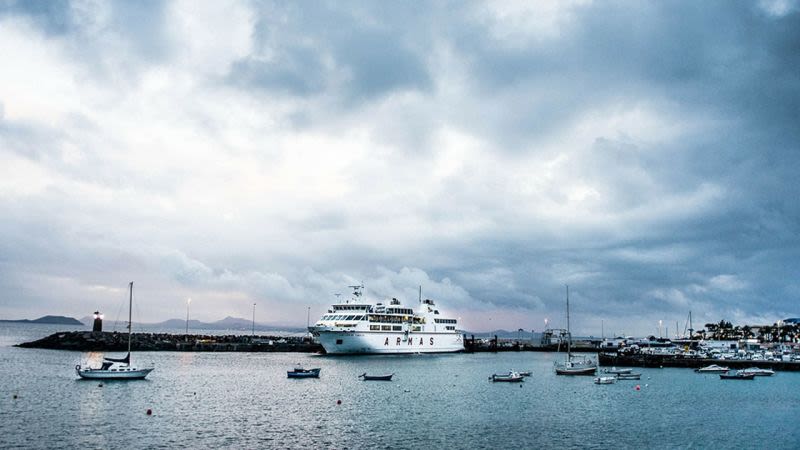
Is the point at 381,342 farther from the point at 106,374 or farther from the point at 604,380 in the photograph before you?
the point at 106,374

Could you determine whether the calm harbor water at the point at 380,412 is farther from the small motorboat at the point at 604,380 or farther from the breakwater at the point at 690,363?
the breakwater at the point at 690,363

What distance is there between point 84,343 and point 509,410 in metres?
102

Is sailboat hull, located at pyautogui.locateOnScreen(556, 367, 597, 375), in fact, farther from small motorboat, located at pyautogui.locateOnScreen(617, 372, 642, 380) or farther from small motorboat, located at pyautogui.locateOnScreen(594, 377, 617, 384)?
small motorboat, located at pyautogui.locateOnScreen(594, 377, 617, 384)

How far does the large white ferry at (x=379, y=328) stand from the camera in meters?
108

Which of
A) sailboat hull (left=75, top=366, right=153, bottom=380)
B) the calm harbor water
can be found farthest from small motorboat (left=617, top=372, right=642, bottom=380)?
sailboat hull (left=75, top=366, right=153, bottom=380)

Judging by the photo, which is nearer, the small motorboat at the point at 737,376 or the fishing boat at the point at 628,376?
the fishing boat at the point at 628,376

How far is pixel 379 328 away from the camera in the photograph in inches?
4449

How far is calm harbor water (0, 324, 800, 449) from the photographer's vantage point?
36.5 metres

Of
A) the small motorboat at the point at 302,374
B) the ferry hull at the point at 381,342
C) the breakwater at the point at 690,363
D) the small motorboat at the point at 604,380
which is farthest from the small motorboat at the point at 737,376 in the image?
the small motorboat at the point at 302,374

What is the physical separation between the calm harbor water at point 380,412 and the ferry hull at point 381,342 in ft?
97.7

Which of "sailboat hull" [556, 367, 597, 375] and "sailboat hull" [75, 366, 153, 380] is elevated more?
"sailboat hull" [75, 366, 153, 380]

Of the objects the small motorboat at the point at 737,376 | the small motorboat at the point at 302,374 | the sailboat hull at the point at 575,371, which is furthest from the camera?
the sailboat hull at the point at 575,371

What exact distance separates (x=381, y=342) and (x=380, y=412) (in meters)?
66.9

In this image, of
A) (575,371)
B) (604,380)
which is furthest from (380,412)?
(575,371)
